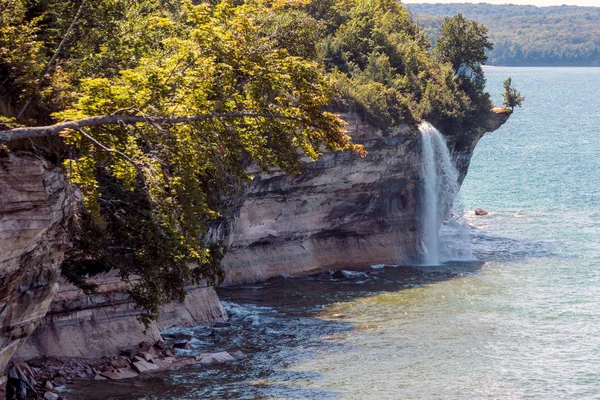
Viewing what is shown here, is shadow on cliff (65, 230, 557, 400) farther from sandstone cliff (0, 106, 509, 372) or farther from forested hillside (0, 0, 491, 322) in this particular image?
forested hillside (0, 0, 491, 322)

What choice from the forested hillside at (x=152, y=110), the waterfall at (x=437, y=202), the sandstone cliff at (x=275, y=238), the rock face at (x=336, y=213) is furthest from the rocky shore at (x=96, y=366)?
the waterfall at (x=437, y=202)

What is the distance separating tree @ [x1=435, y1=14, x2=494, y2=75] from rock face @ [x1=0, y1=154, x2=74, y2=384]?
4227cm

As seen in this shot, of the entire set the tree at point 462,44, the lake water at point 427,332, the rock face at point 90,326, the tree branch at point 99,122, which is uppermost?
the tree at point 462,44

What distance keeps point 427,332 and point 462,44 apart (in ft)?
99.7

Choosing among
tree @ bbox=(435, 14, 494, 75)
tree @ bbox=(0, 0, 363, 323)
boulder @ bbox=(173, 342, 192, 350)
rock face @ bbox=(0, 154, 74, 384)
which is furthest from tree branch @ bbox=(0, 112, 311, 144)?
tree @ bbox=(435, 14, 494, 75)

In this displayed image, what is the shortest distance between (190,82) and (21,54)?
12.3 ft

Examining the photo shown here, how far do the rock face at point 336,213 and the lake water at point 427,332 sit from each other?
63.2 inches

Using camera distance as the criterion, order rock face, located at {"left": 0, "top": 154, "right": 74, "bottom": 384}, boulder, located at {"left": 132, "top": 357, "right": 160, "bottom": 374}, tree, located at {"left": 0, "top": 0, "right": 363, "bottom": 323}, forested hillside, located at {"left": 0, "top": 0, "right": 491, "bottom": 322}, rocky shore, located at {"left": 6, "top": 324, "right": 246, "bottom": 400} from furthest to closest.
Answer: boulder, located at {"left": 132, "top": 357, "right": 160, "bottom": 374}, rocky shore, located at {"left": 6, "top": 324, "right": 246, "bottom": 400}, forested hillside, located at {"left": 0, "top": 0, "right": 491, "bottom": 322}, tree, located at {"left": 0, "top": 0, "right": 363, "bottom": 323}, rock face, located at {"left": 0, "top": 154, "right": 74, "bottom": 384}

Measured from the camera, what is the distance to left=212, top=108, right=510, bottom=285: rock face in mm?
42688

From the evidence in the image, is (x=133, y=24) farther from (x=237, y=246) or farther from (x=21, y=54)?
(x=237, y=246)

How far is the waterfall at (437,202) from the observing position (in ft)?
163

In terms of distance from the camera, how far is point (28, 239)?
19.7 meters

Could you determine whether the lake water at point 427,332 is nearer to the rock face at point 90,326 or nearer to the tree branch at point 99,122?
the rock face at point 90,326

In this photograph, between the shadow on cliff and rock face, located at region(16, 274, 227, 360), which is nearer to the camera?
the shadow on cliff
